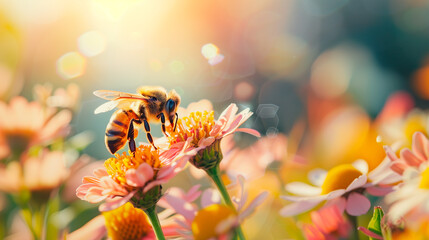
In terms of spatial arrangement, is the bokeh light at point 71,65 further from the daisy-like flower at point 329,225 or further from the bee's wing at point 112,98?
the daisy-like flower at point 329,225

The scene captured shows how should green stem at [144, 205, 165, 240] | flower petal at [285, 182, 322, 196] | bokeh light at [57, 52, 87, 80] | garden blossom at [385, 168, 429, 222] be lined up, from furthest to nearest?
bokeh light at [57, 52, 87, 80] → flower petal at [285, 182, 322, 196] → green stem at [144, 205, 165, 240] → garden blossom at [385, 168, 429, 222]

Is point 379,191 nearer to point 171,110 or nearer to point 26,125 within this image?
point 171,110

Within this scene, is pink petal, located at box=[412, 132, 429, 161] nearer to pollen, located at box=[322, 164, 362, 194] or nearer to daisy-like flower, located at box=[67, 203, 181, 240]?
pollen, located at box=[322, 164, 362, 194]

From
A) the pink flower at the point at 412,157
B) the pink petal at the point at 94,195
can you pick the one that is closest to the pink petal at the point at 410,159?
the pink flower at the point at 412,157

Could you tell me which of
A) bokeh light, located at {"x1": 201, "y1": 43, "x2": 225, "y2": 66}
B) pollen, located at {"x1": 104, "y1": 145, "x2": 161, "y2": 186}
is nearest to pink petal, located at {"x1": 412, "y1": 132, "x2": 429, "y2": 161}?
pollen, located at {"x1": 104, "y1": 145, "x2": 161, "y2": 186}

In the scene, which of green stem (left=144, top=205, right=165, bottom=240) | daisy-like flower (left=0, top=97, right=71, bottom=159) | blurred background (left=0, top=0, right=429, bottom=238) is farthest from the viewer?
blurred background (left=0, top=0, right=429, bottom=238)

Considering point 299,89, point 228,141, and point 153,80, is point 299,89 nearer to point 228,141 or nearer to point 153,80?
point 153,80

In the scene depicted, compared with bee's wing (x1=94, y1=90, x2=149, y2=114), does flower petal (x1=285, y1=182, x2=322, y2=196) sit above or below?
below
